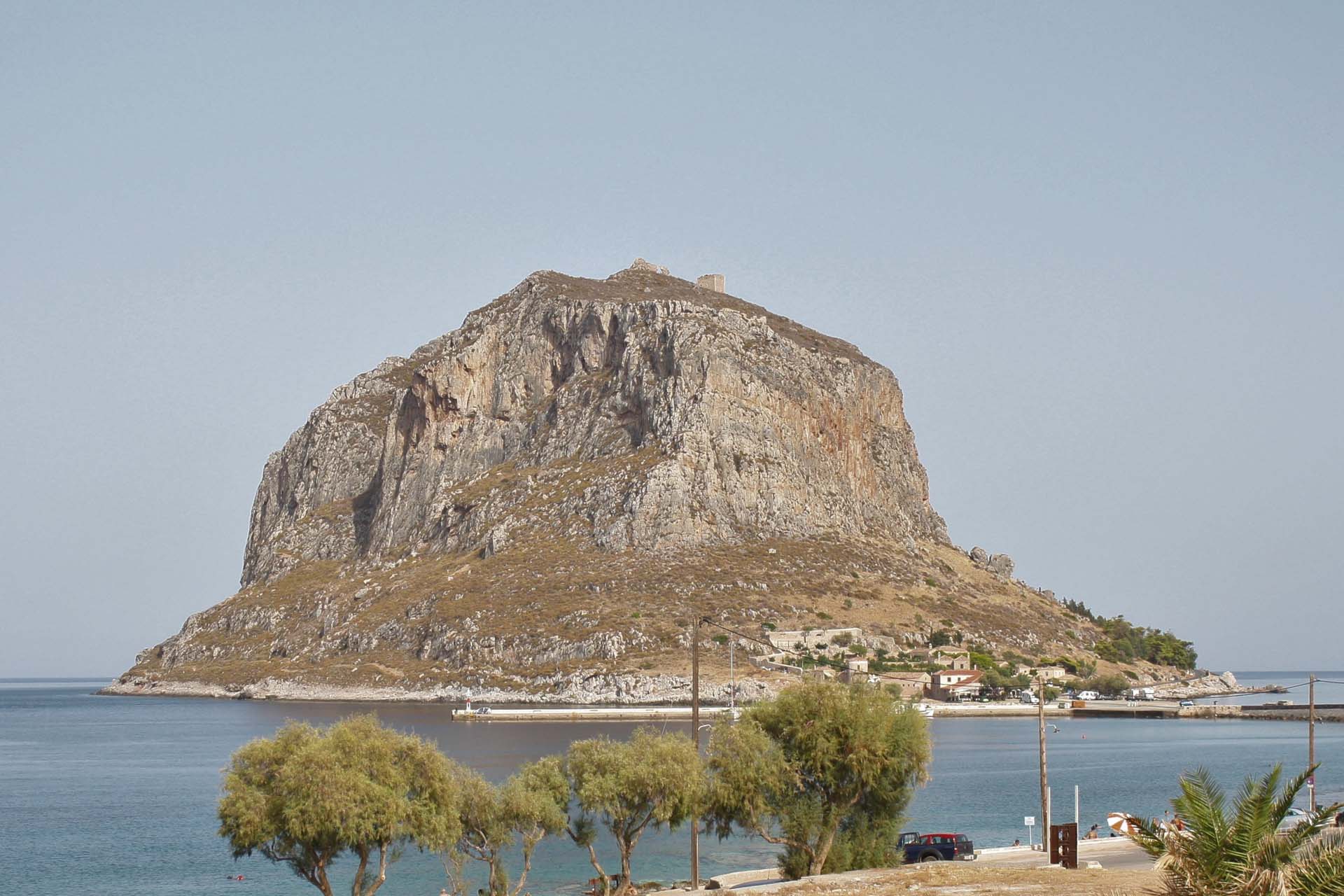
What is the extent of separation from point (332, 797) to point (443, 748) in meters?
66.8

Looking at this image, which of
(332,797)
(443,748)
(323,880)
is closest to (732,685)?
(443,748)

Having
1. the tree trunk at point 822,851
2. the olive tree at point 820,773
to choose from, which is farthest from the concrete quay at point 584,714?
the tree trunk at point 822,851

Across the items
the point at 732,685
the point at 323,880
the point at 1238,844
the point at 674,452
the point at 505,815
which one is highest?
the point at 674,452

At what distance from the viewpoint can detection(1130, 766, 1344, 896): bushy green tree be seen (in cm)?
1711

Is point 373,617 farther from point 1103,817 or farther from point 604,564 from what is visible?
point 1103,817

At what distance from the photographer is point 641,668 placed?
146625 mm

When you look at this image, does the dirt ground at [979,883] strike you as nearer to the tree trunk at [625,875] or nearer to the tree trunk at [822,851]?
the tree trunk at [822,851]

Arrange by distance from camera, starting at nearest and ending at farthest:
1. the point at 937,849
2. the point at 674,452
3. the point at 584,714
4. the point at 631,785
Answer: the point at 631,785 → the point at 937,849 → the point at 584,714 → the point at 674,452

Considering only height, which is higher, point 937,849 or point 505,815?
point 505,815

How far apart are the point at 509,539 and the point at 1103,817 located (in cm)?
11479

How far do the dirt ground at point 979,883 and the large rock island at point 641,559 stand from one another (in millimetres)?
100236

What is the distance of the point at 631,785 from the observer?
42.9 m

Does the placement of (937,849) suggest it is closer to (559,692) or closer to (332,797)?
(332,797)

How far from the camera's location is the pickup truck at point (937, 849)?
47.5 meters
